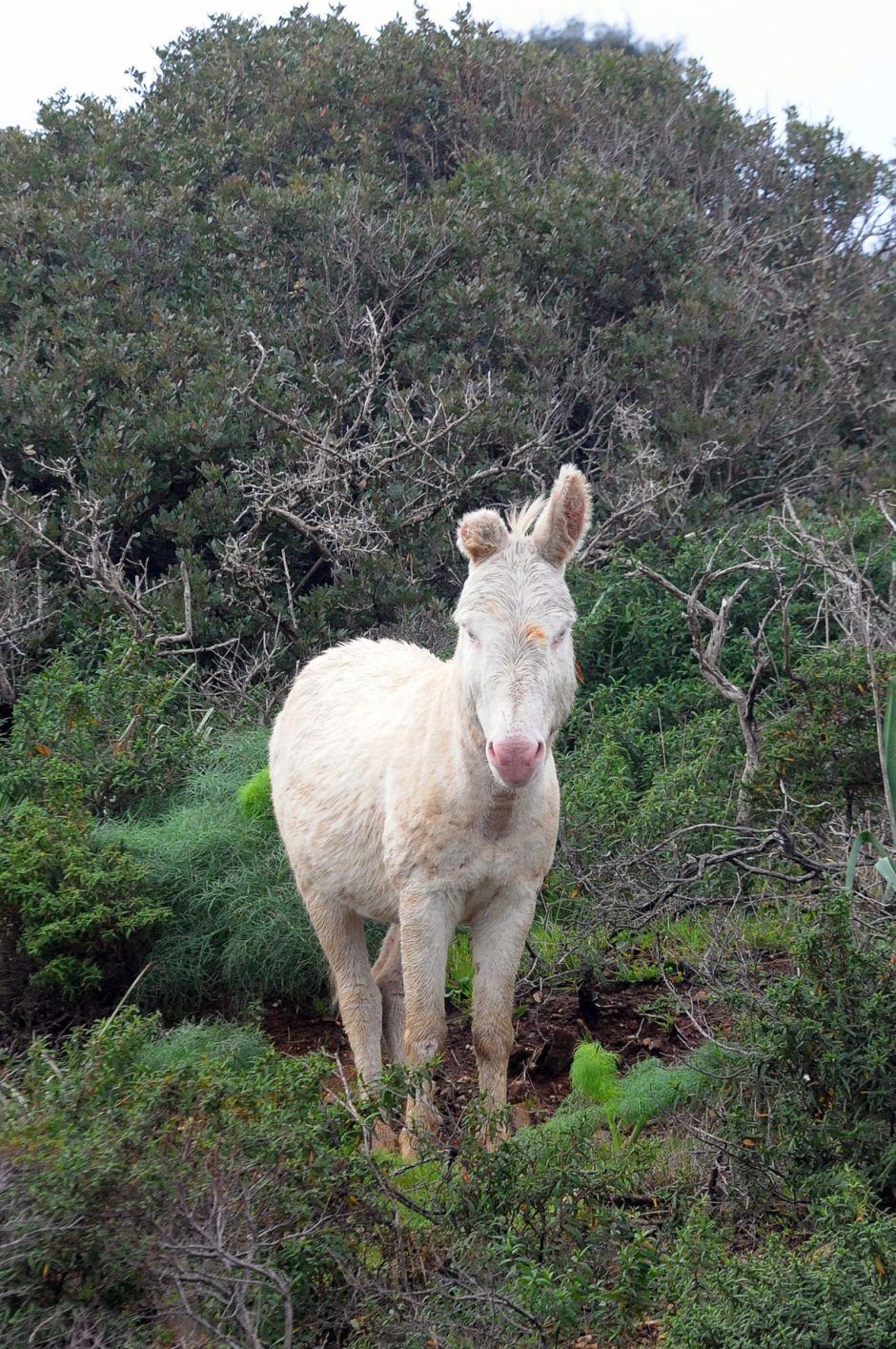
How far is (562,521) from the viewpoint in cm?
→ 477

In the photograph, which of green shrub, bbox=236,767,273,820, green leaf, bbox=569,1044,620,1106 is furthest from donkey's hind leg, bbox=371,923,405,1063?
green shrub, bbox=236,767,273,820

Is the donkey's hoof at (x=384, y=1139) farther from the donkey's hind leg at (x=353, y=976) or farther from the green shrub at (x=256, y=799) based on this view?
the green shrub at (x=256, y=799)

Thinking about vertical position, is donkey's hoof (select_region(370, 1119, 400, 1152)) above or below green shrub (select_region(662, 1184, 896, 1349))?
below

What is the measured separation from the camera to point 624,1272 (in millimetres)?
3379

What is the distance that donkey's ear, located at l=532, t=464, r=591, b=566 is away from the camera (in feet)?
15.6

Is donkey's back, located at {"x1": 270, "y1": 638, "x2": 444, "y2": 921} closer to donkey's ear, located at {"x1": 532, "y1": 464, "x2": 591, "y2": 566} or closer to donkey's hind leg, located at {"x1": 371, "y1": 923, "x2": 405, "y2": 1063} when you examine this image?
donkey's hind leg, located at {"x1": 371, "y1": 923, "x2": 405, "y2": 1063}

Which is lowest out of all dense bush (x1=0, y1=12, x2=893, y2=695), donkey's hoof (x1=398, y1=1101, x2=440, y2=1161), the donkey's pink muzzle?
donkey's hoof (x1=398, y1=1101, x2=440, y2=1161)

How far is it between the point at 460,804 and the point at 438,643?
13.7 feet

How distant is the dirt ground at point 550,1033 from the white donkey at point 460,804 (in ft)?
1.66

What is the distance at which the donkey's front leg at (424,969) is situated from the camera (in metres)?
4.90

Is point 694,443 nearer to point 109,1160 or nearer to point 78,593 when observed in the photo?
point 78,593

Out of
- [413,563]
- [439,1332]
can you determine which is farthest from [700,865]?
[413,563]

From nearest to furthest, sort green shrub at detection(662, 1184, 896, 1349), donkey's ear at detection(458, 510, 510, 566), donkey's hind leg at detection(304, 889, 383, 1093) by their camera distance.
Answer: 1. green shrub at detection(662, 1184, 896, 1349)
2. donkey's ear at detection(458, 510, 510, 566)
3. donkey's hind leg at detection(304, 889, 383, 1093)

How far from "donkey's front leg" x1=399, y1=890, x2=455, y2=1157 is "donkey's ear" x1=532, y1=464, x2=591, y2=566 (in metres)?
1.29
